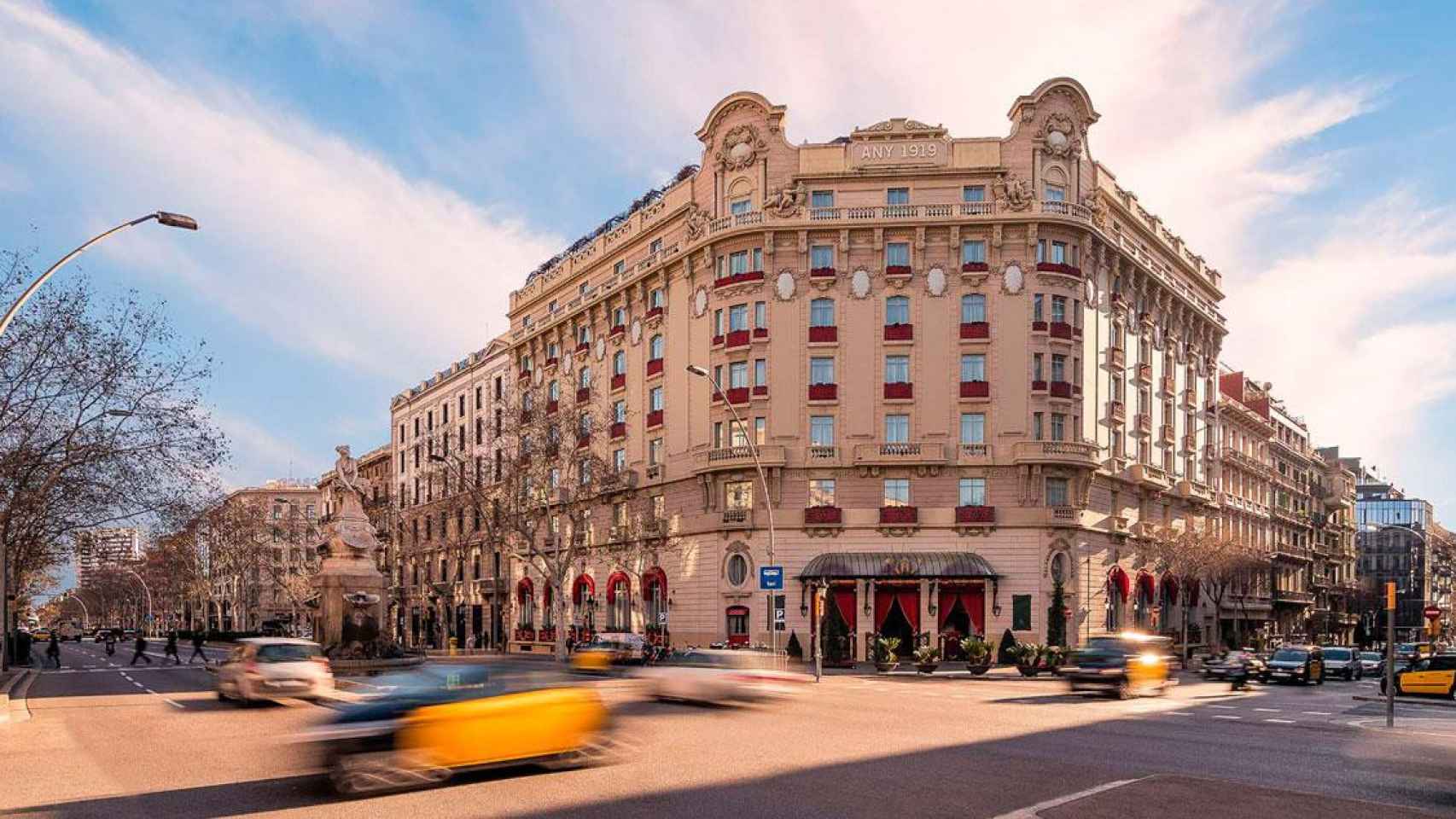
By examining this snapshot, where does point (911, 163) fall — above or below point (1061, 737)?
above

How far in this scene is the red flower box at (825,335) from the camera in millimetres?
54594

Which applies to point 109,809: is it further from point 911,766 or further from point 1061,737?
point 1061,737

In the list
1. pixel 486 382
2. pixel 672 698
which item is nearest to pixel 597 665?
pixel 672 698

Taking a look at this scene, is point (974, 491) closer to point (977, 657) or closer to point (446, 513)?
point (977, 657)

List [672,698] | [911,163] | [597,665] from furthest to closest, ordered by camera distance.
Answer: [911,163]
[597,665]
[672,698]

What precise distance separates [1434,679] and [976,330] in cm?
2503

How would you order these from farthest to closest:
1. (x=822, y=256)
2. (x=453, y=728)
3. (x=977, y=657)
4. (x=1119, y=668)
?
(x=822, y=256) < (x=977, y=657) < (x=1119, y=668) < (x=453, y=728)

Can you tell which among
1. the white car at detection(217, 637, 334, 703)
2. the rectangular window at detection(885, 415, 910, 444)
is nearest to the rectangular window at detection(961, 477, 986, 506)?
the rectangular window at detection(885, 415, 910, 444)

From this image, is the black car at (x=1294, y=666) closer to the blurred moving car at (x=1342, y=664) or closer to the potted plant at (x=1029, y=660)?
the blurred moving car at (x=1342, y=664)

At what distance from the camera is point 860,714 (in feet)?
77.6

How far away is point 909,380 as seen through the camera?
176ft

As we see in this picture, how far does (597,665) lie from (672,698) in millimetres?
16951

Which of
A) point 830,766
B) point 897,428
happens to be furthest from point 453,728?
point 897,428

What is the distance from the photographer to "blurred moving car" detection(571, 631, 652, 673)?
42500 mm
